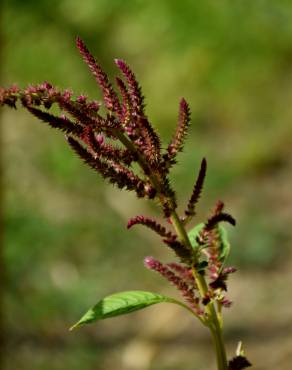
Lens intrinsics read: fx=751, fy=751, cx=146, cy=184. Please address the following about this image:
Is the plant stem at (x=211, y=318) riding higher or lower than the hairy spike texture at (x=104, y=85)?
lower

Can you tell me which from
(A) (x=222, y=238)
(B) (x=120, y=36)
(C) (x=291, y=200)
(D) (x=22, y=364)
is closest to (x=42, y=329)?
(D) (x=22, y=364)

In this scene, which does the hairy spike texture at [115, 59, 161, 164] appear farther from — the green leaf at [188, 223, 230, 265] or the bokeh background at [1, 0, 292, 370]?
the bokeh background at [1, 0, 292, 370]

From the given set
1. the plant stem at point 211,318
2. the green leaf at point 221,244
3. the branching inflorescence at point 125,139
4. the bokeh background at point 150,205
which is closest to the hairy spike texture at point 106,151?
the branching inflorescence at point 125,139

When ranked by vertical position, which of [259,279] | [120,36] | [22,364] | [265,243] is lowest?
[22,364]

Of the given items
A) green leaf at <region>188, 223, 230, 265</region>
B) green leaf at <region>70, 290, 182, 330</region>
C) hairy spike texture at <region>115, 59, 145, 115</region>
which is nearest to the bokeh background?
green leaf at <region>188, 223, 230, 265</region>

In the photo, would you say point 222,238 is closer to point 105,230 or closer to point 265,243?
point 265,243

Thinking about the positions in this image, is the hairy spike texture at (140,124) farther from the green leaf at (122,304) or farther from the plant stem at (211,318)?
the green leaf at (122,304)
